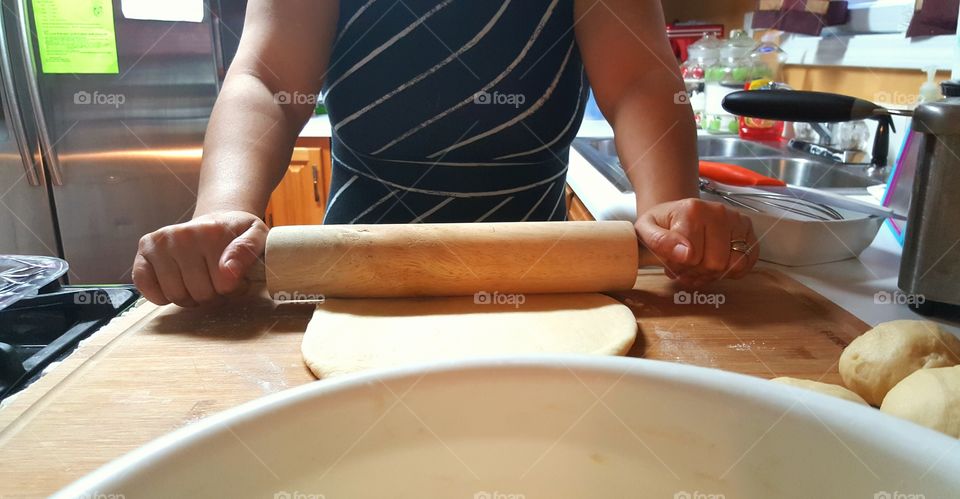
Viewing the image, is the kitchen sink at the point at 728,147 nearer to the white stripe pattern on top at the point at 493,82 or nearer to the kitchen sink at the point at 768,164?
the kitchen sink at the point at 768,164

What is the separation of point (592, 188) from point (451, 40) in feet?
1.59

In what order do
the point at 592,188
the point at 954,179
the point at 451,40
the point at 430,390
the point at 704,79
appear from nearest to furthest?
the point at 430,390 → the point at 954,179 → the point at 451,40 → the point at 592,188 → the point at 704,79

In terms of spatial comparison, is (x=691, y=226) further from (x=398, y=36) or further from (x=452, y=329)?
(x=398, y=36)

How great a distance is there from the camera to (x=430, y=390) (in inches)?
10.8

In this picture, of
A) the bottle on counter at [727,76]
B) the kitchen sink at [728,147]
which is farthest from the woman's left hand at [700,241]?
the bottle on counter at [727,76]

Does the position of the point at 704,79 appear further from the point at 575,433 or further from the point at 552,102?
the point at 575,433

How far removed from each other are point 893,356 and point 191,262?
644mm

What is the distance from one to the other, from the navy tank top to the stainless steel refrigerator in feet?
4.97

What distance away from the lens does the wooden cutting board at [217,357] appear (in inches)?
18.1

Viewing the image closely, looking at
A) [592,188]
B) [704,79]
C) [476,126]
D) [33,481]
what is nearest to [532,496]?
[33,481]

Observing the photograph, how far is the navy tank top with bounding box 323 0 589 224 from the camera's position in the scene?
861 millimetres
